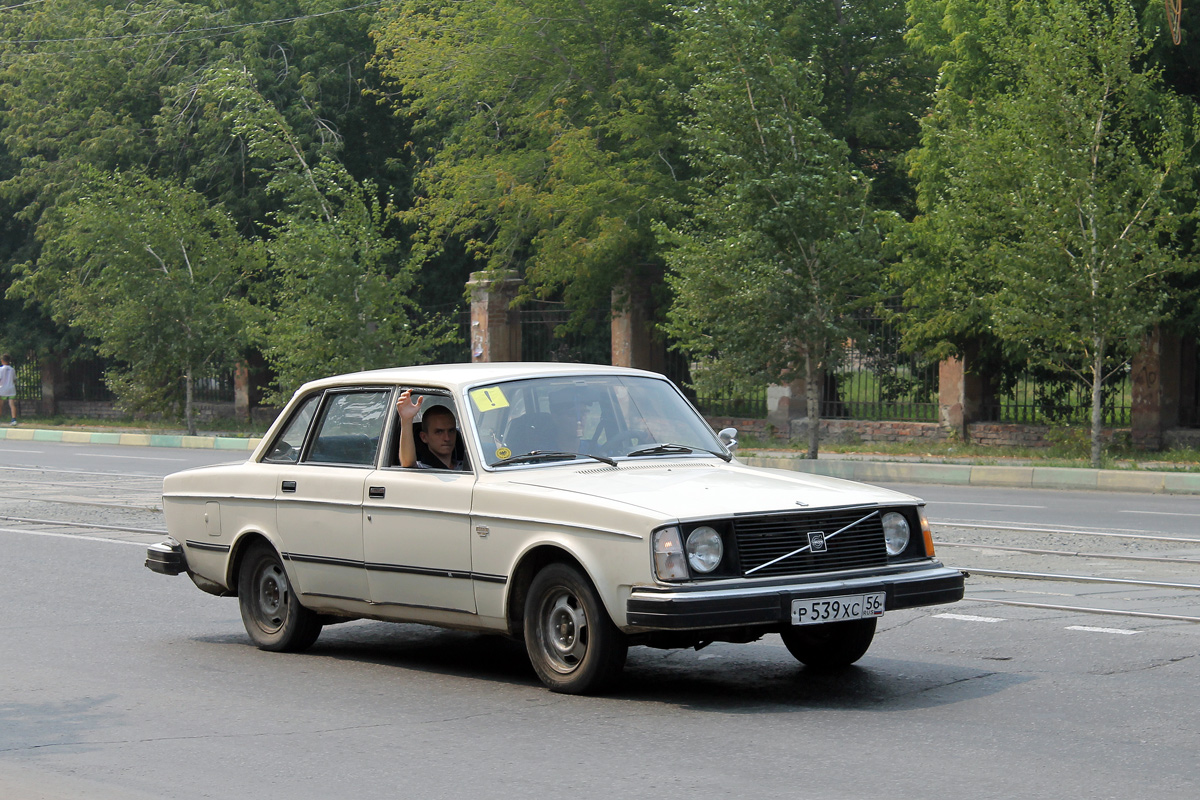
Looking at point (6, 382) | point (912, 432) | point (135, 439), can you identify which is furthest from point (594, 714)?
point (6, 382)

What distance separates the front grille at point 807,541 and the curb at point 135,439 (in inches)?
1003

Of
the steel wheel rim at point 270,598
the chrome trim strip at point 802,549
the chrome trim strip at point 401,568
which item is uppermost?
the chrome trim strip at point 802,549

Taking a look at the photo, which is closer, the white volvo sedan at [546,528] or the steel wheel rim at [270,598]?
the white volvo sedan at [546,528]

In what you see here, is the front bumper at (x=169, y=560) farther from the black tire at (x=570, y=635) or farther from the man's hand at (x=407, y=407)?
the black tire at (x=570, y=635)

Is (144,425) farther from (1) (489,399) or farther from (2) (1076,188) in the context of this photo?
(1) (489,399)

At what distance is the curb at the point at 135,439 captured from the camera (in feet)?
107

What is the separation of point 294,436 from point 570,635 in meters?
2.43

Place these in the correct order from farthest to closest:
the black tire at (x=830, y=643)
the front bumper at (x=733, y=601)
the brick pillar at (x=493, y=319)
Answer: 1. the brick pillar at (x=493, y=319)
2. the black tire at (x=830, y=643)
3. the front bumper at (x=733, y=601)

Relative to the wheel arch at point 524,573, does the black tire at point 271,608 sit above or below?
below

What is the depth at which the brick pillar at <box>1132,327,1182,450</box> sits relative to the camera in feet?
80.0

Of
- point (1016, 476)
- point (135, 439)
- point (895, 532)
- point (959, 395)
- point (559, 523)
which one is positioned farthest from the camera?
point (135, 439)

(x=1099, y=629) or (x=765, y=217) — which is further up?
(x=765, y=217)

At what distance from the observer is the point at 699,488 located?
22.6ft

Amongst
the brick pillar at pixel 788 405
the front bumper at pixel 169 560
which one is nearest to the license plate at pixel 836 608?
the front bumper at pixel 169 560
